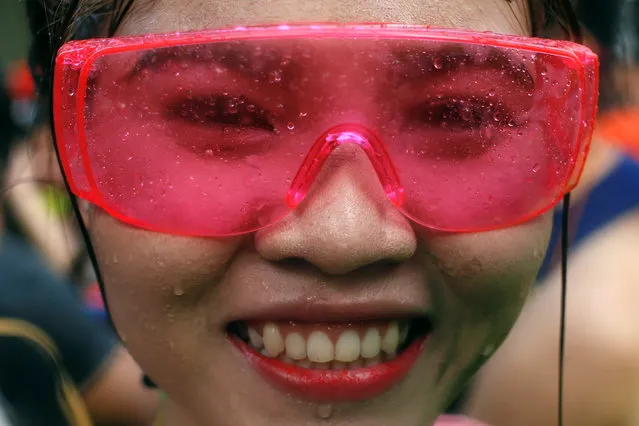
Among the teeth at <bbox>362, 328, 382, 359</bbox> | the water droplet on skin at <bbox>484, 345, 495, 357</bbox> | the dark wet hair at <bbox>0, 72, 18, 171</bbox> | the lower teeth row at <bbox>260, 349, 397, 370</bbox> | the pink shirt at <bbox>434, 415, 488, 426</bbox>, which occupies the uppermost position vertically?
the teeth at <bbox>362, 328, 382, 359</bbox>

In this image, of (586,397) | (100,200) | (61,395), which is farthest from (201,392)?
(586,397)

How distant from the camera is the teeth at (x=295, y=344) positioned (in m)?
0.77

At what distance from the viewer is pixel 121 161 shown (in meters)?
0.75

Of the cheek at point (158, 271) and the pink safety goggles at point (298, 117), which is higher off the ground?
the pink safety goggles at point (298, 117)

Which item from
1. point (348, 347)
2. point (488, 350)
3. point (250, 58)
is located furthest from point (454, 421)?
point (250, 58)

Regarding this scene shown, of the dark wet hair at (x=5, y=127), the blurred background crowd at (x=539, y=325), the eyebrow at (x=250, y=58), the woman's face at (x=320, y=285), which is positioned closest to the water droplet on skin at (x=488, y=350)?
the woman's face at (x=320, y=285)

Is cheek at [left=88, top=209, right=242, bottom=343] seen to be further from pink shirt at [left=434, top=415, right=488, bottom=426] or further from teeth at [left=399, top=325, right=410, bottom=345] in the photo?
pink shirt at [left=434, top=415, right=488, bottom=426]

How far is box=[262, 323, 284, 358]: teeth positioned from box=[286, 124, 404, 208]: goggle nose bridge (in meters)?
0.16

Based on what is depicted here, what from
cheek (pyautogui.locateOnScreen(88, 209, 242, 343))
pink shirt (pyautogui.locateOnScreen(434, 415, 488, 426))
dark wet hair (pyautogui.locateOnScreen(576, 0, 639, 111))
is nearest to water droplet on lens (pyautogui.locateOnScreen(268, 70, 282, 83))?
cheek (pyautogui.locateOnScreen(88, 209, 242, 343))

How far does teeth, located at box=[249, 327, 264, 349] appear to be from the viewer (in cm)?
78

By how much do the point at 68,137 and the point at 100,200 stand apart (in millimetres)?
83

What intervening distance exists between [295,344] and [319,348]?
3 centimetres

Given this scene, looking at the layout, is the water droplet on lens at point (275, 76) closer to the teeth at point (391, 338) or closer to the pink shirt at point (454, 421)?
the teeth at point (391, 338)

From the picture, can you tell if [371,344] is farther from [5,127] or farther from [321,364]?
[5,127]
